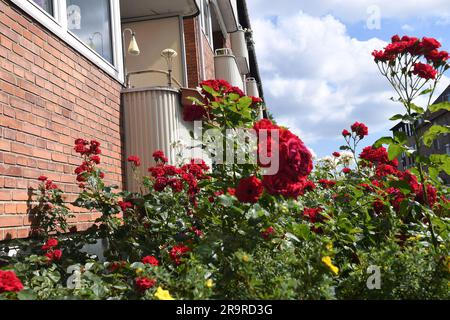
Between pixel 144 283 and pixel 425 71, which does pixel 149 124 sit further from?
pixel 144 283

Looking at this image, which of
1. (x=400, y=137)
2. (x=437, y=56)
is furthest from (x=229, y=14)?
(x=400, y=137)

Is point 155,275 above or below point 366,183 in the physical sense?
below

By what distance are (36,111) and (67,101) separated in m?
0.63

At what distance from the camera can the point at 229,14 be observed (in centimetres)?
1427

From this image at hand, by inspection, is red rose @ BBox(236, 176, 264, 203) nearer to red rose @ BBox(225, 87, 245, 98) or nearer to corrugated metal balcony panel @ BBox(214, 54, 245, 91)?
red rose @ BBox(225, 87, 245, 98)

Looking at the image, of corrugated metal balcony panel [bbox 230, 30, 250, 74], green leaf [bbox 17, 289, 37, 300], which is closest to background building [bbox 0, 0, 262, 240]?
green leaf [bbox 17, 289, 37, 300]

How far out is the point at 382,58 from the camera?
3102 millimetres

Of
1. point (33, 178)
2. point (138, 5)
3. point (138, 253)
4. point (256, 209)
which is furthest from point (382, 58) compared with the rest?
point (138, 5)

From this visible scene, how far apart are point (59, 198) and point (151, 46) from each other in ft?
18.6

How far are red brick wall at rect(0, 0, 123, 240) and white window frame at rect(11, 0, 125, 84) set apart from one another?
2.7 inches

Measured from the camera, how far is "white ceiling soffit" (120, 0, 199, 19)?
8.37 meters

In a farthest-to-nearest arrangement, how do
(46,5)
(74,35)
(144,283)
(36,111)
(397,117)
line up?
(74,35) < (46,5) < (36,111) < (397,117) < (144,283)

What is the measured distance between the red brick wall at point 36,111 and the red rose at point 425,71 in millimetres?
2775

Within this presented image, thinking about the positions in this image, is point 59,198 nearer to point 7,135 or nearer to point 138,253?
point 7,135
